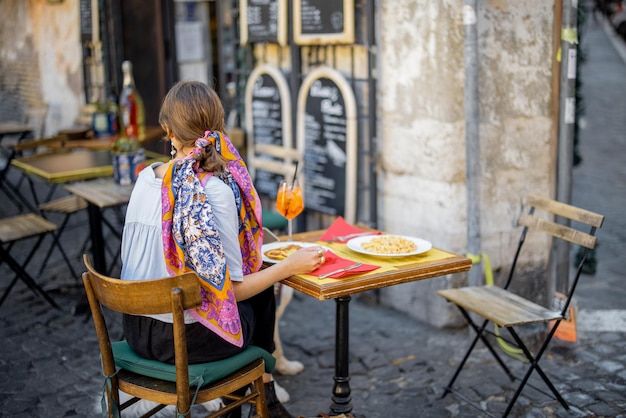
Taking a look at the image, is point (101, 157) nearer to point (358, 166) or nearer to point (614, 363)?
point (358, 166)

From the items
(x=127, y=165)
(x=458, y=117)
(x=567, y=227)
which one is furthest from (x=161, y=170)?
(x=458, y=117)

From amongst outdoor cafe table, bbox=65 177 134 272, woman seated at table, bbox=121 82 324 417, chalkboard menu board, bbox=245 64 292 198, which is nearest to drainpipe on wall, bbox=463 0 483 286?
woman seated at table, bbox=121 82 324 417

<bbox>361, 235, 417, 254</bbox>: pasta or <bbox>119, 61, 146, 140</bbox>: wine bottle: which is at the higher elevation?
<bbox>119, 61, 146, 140</bbox>: wine bottle

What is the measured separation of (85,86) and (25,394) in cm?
634

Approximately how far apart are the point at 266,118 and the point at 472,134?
2.31 metres

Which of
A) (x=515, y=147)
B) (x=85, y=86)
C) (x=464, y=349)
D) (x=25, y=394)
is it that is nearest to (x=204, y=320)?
(x=25, y=394)

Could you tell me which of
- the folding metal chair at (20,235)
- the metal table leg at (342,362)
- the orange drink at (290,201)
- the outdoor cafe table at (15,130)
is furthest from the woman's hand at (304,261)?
the outdoor cafe table at (15,130)

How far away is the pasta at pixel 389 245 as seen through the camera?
11.5ft

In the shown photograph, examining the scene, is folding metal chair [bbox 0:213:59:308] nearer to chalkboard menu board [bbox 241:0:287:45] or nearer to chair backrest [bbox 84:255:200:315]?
chalkboard menu board [bbox 241:0:287:45]

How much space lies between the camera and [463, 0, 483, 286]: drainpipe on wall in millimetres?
4575

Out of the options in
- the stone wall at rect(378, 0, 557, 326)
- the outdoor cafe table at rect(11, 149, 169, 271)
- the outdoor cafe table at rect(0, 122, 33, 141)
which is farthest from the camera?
the outdoor cafe table at rect(0, 122, 33, 141)

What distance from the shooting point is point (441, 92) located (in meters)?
5.05

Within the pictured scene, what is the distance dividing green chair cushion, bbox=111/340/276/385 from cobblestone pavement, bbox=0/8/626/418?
45.4 inches

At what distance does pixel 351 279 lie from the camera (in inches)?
126
